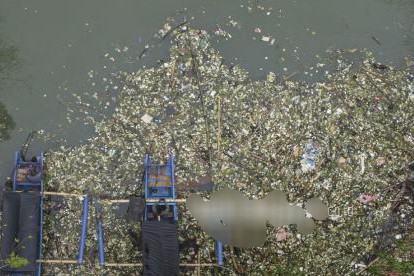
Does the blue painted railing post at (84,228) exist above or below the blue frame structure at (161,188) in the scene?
below

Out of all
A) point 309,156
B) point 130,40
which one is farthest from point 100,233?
point 309,156

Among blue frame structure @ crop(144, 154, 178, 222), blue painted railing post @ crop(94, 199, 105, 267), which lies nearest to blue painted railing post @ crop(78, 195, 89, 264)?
blue painted railing post @ crop(94, 199, 105, 267)

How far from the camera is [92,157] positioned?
215 inches

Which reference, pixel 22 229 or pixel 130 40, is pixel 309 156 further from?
pixel 22 229

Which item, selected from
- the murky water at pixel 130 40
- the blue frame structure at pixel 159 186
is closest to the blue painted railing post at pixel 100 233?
the blue frame structure at pixel 159 186

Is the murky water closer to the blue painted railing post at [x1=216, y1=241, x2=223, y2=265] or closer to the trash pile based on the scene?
the trash pile

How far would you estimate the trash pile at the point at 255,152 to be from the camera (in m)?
5.41

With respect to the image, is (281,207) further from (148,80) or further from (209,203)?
(148,80)

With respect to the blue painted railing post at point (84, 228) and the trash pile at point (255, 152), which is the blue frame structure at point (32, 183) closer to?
the trash pile at point (255, 152)

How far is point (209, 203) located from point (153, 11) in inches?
88.2

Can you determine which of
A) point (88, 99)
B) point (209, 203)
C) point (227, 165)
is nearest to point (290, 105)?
point (227, 165)

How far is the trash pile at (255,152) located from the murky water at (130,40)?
187mm

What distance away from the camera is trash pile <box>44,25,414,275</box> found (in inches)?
213

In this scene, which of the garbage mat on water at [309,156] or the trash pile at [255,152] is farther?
the garbage mat on water at [309,156]
